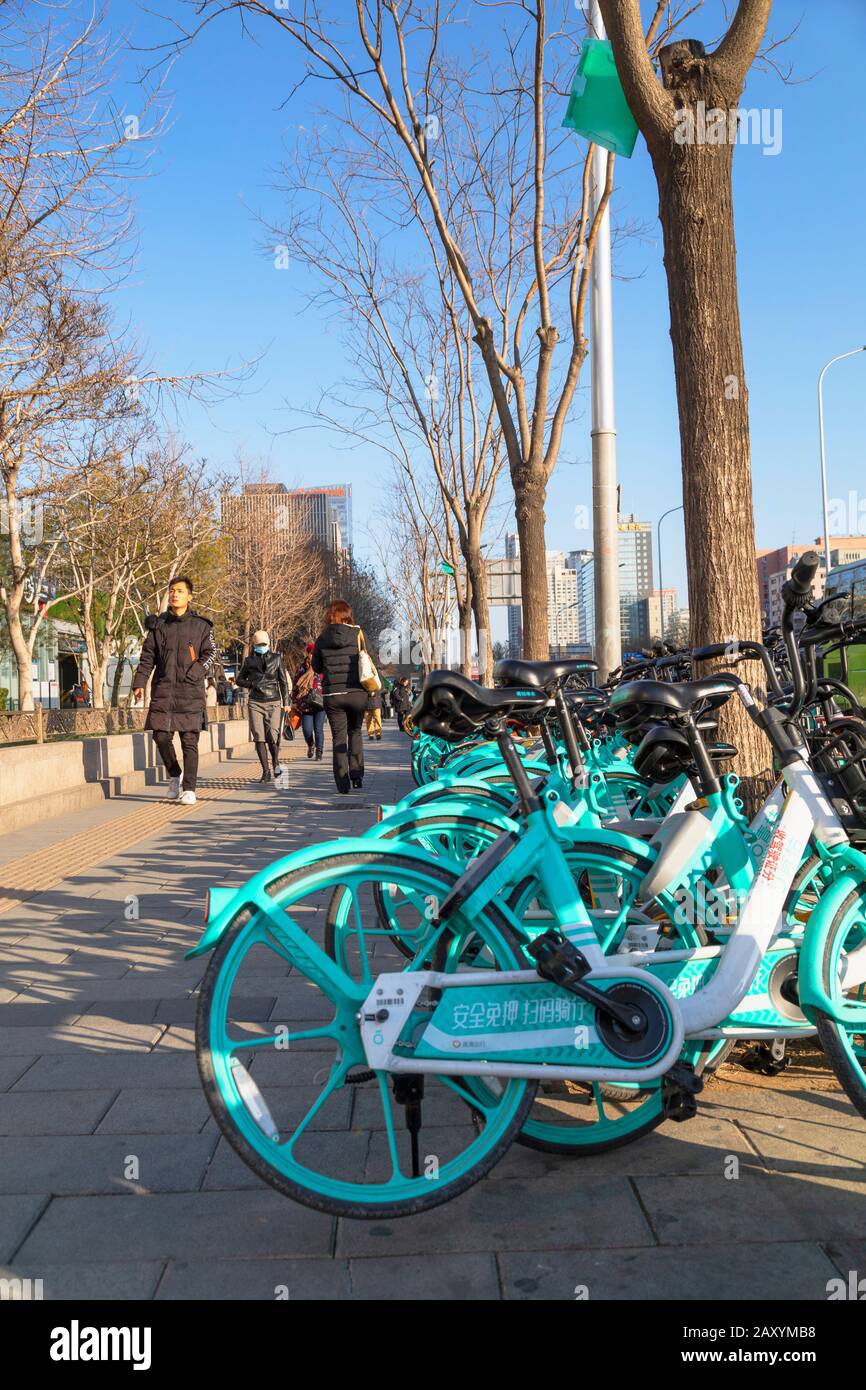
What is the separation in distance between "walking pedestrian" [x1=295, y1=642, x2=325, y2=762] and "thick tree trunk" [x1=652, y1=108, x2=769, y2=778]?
10676 millimetres

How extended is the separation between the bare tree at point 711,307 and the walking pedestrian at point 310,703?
10679mm

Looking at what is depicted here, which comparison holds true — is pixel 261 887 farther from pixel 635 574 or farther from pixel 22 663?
pixel 635 574

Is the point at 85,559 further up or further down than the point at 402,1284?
further up

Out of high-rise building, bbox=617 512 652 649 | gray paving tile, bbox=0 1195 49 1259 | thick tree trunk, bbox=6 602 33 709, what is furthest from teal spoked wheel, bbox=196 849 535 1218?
high-rise building, bbox=617 512 652 649

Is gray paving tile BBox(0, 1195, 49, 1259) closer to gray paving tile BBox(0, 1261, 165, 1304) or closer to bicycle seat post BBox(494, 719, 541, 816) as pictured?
gray paving tile BBox(0, 1261, 165, 1304)

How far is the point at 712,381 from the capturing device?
478 cm

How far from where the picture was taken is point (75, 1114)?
3.46m

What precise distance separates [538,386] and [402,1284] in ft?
37.0

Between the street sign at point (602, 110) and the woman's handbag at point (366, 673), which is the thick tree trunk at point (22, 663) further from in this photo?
the street sign at point (602, 110)

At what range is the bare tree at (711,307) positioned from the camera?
477 centimetres

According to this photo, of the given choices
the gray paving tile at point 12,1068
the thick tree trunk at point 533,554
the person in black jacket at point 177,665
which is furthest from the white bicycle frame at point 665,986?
the thick tree trunk at point 533,554

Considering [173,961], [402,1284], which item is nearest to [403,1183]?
[402,1284]
